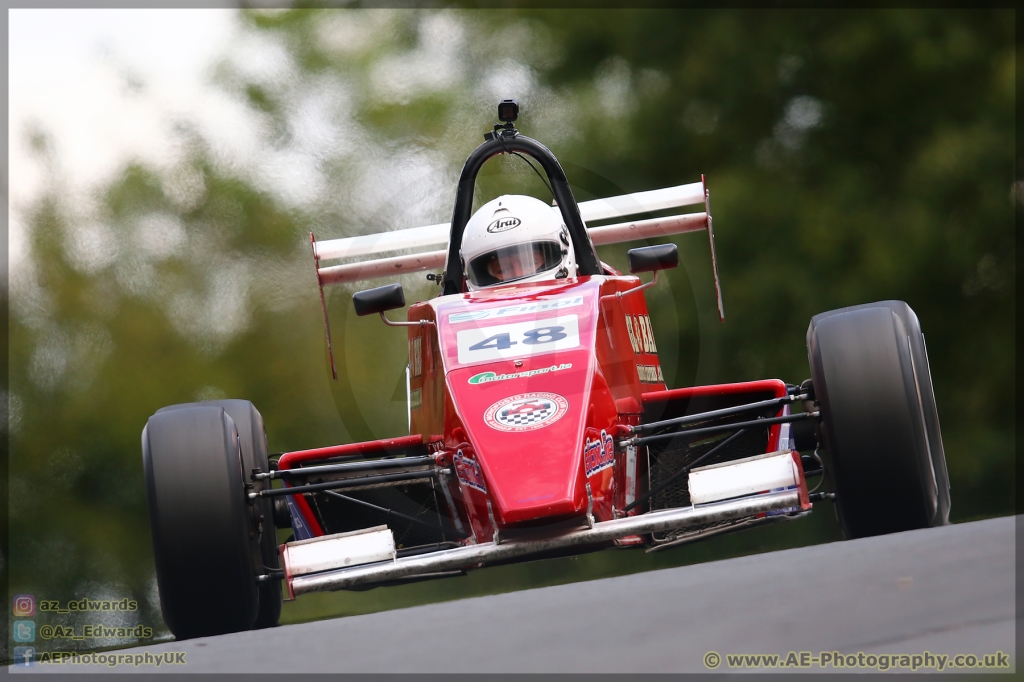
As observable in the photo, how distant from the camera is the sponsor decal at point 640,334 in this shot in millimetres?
6508

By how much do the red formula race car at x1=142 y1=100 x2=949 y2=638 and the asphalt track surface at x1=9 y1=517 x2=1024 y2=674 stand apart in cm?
31

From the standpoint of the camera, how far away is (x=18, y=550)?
19250mm

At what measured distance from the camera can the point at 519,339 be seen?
219 inches

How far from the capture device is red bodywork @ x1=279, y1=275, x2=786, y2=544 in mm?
4898

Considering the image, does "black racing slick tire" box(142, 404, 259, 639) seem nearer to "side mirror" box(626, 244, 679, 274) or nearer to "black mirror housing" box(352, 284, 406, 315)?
"black mirror housing" box(352, 284, 406, 315)

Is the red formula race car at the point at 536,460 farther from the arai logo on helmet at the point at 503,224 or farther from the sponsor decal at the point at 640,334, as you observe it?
the arai logo on helmet at the point at 503,224

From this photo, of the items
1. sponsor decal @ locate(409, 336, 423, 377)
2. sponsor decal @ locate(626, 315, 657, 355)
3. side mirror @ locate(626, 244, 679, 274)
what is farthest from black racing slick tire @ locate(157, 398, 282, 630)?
side mirror @ locate(626, 244, 679, 274)

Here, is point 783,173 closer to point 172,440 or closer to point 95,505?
point 95,505

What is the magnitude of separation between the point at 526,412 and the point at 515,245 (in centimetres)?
178

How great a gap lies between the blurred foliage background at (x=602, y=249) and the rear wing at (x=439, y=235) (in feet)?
28.2

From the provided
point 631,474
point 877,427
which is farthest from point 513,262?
point 877,427

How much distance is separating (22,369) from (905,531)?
674 inches

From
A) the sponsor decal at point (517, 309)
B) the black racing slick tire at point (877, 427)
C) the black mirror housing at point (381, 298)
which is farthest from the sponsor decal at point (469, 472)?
the black racing slick tire at point (877, 427)

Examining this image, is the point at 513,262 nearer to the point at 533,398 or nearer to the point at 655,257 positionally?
the point at 655,257
